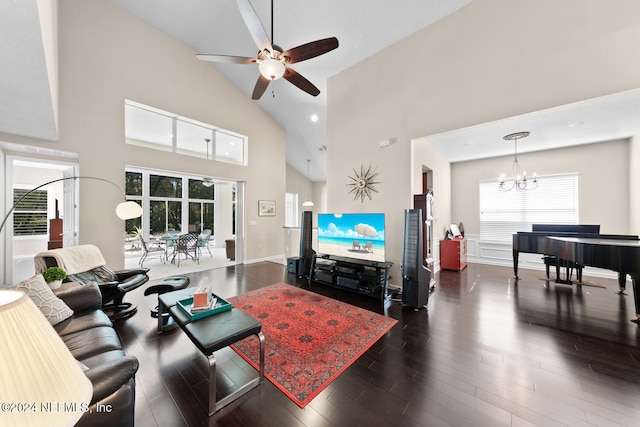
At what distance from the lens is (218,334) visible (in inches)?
72.4

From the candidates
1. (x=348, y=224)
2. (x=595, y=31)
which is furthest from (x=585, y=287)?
(x=348, y=224)

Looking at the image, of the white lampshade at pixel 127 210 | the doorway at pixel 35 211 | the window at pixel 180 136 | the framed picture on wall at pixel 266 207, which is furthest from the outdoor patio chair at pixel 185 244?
the white lampshade at pixel 127 210

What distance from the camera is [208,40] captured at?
205 inches

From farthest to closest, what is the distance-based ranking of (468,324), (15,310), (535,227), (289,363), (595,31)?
1. (535,227)
2. (468,324)
3. (595,31)
4. (289,363)
5. (15,310)

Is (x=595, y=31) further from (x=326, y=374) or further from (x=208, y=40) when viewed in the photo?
(x=208, y=40)

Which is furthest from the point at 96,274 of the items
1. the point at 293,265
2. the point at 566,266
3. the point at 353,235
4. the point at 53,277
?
the point at 566,266

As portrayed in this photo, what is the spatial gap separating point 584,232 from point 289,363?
237 inches

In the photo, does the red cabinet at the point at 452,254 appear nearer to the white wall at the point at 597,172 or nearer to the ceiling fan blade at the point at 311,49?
the white wall at the point at 597,172

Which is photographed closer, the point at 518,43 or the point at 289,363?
the point at 289,363

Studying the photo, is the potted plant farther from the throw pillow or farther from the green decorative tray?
the green decorative tray

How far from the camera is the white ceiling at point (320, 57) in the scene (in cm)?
242

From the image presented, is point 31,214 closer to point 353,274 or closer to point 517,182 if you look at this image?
point 353,274

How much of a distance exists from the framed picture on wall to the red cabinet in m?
4.81

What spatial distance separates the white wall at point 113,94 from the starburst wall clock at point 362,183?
3499 millimetres
